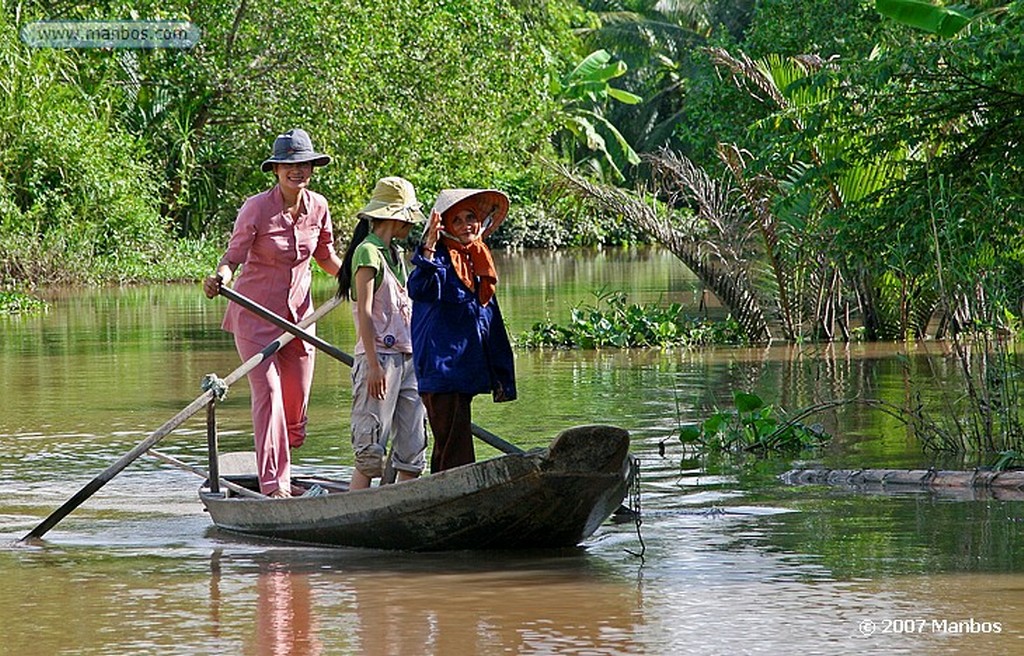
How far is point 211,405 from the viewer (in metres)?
8.70

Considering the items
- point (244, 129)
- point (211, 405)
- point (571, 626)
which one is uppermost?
point (244, 129)

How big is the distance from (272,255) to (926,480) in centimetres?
369

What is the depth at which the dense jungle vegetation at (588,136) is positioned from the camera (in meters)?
10.6

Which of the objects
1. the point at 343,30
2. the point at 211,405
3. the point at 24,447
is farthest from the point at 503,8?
the point at 211,405

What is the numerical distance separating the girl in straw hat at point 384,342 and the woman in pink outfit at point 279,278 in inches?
25.3

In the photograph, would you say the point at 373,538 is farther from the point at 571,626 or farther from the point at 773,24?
the point at 773,24

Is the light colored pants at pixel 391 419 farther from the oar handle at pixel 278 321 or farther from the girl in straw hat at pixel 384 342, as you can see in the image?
the oar handle at pixel 278 321

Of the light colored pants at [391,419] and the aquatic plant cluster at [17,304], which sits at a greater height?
the aquatic plant cluster at [17,304]

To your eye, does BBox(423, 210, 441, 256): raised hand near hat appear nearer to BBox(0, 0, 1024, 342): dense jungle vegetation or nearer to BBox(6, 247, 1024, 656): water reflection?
BBox(6, 247, 1024, 656): water reflection

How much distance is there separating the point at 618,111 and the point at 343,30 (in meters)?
24.0

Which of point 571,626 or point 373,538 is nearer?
point 571,626

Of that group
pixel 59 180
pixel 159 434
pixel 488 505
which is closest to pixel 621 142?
pixel 59 180

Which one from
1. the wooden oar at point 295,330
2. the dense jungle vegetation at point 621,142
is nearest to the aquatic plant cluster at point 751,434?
the dense jungle vegetation at point 621,142

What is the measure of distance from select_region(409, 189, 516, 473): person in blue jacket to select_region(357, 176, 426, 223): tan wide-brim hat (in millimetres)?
271
